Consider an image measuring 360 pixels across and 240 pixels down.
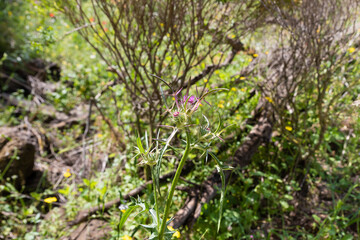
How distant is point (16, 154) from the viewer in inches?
100

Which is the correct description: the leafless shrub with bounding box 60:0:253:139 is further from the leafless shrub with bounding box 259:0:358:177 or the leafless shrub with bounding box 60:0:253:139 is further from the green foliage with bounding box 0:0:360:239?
the leafless shrub with bounding box 259:0:358:177

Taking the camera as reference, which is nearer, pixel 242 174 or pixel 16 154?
pixel 242 174

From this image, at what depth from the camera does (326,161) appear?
2.55 metres

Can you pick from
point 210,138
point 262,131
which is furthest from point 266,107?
point 210,138

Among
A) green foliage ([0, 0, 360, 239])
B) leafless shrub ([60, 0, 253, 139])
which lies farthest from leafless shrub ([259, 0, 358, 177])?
leafless shrub ([60, 0, 253, 139])

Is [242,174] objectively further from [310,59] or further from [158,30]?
[158,30]

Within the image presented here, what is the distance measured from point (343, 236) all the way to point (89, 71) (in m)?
3.59

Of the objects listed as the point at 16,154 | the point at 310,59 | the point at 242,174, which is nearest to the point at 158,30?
the point at 310,59

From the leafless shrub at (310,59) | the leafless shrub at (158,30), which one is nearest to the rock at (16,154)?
the leafless shrub at (158,30)

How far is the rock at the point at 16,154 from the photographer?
2.52 metres

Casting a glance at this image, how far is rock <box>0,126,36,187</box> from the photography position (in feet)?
8.27

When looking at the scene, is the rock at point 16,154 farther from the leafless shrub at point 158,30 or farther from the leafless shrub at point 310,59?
the leafless shrub at point 310,59

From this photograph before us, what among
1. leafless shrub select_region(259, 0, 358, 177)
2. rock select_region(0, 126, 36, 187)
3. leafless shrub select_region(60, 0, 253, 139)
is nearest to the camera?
leafless shrub select_region(60, 0, 253, 139)

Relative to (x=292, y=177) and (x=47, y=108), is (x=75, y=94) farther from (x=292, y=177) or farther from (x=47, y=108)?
(x=292, y=177)
